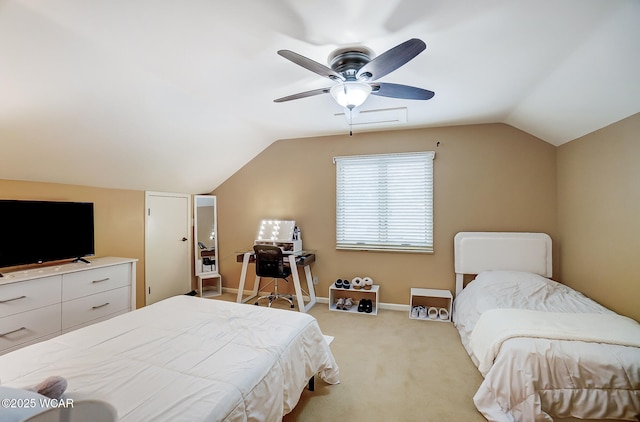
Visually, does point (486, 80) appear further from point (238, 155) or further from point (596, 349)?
point (238, 155)

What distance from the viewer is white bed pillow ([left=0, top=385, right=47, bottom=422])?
77cm

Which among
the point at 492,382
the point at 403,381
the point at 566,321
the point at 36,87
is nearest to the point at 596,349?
the point at 566,321

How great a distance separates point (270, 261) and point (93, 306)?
1.90m

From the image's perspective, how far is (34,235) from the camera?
2691mm

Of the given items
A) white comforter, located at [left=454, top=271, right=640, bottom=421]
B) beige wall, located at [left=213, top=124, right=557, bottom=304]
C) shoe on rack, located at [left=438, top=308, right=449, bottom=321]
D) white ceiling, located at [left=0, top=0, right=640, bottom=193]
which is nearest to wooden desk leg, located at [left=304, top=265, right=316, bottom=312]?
beige wall, located at [left=213, top=124, right=557, bottom=304]

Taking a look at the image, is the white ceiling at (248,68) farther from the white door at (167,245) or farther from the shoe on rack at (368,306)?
the shoe on rack at (368,306)

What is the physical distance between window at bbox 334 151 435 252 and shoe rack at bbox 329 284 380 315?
1.93 feet

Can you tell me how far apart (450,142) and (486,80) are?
4.47 feet

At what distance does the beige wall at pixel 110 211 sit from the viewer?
9.12ft

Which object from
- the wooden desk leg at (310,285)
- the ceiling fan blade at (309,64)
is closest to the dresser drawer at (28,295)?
the wooden desk leg at (310,285)

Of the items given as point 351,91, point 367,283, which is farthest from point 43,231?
point 367,283

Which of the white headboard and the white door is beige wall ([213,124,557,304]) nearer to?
the white headboard

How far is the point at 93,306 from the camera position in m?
2.91

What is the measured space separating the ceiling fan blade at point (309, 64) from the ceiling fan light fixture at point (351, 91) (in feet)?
0.19
